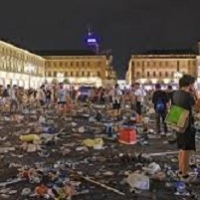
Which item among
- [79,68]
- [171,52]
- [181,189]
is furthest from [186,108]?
[171,52]

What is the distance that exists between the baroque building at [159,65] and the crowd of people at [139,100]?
97.2 m

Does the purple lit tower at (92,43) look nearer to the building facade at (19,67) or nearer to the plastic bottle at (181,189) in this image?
the building facade at (19,67)

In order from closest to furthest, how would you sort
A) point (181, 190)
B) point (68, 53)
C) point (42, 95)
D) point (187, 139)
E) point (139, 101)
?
point (181, 190) → point (187, 139) → point (139, 101) → point (42, 95) → point (68, 53)

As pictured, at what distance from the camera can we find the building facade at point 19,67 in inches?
4402

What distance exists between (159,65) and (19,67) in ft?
134

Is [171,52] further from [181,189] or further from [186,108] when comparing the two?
[181,189]

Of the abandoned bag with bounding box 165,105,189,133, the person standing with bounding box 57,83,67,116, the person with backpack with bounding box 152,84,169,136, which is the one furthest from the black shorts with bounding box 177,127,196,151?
the person standing with bounding box 57,83,67,116

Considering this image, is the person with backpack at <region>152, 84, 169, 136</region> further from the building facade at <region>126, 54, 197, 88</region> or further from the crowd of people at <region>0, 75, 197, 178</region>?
the building facade at <region>126, 54, 197, 88</region>

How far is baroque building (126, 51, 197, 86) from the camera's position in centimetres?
14938

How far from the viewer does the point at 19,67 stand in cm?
12650

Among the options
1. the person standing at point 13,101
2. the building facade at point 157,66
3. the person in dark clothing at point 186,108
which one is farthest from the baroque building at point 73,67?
the person in dark clothing at point 186,108

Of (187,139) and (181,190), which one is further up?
(187,139)

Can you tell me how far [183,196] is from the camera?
9391 mm

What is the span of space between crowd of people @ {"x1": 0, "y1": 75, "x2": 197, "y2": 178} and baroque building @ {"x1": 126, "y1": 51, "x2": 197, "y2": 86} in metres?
97.2
